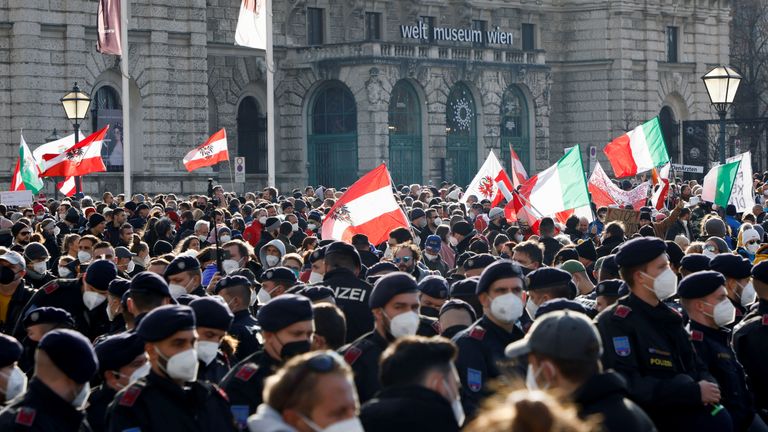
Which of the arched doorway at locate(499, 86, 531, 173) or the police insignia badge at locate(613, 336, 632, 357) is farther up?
the arched doorway at locate(499, 86, 531, 173)

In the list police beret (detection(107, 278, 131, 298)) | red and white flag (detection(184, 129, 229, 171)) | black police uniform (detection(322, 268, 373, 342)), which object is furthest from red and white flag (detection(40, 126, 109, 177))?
black police uniform (detection(322, 268, 373, 342))

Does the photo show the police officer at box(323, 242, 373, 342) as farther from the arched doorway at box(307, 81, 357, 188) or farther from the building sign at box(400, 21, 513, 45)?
the building sign at box(400, 21, 513, 45)

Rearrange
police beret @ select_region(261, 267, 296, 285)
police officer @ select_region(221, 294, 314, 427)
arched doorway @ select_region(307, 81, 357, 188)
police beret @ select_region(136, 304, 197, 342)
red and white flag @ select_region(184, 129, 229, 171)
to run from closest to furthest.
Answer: police beret @ select_region(136, 304, 197, 342) < police officer @ select_region(221, 294, 314, 427) < police beret @ select_region(261, 267, 296, 285) < red and white flag @ select_region(184, 129, 229, 171) < arched doorway @ select_region(307, 81, 357, 188)

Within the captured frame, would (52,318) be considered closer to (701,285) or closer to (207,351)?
(207,351)

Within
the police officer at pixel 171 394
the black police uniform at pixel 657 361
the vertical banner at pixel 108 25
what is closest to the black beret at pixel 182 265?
the black police uniform at pixel 657 361

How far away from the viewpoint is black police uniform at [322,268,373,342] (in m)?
11.1

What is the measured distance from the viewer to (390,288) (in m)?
8.98

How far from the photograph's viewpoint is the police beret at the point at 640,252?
895cm

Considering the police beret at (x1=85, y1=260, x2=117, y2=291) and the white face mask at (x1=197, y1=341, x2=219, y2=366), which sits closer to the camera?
the white face mask at (x1=197, y1=341, x2=219, y2=366)

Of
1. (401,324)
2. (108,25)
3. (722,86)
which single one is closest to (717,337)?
(401,324)

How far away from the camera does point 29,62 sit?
136 feet

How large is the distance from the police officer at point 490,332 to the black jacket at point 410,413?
2.07 meters

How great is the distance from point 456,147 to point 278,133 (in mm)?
6623

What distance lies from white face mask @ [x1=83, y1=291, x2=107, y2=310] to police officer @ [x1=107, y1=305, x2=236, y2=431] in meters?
4.61
